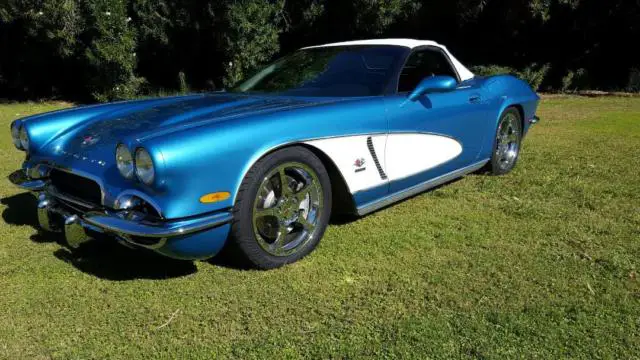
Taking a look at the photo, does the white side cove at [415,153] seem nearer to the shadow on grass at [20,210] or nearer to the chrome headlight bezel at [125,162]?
the chrome headlight bezel at [125,162]

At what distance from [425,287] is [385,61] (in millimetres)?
1753

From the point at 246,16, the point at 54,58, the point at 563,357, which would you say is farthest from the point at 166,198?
the point at 54,58

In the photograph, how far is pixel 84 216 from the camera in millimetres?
2768

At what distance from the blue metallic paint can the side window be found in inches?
8.7

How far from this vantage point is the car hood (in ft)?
9.71

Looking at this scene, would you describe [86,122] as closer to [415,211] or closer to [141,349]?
[141,349]

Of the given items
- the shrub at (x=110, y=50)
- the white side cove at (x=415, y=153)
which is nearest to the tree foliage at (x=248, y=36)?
the shrub at (x=110, y=50)

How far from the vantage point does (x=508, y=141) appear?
5.02 meters

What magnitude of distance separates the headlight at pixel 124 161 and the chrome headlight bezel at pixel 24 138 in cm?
119

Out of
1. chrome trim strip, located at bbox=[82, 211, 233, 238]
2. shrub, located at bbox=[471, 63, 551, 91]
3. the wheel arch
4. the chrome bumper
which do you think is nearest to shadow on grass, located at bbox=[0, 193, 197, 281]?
the chrome bumper

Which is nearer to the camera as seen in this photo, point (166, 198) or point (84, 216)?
point (166, 198)

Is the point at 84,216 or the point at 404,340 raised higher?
the point at 84,216

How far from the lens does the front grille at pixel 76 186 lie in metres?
2.96

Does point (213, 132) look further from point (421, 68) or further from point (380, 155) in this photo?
point (421, 68)
